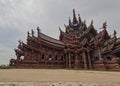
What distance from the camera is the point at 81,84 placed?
10.2m

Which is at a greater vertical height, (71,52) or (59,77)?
(71,52)

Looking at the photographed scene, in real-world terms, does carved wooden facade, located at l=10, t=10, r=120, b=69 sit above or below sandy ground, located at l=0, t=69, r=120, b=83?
above

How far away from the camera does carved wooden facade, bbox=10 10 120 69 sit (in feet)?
95.2

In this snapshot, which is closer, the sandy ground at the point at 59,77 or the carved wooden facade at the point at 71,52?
the sandy ground at the point at 59,77

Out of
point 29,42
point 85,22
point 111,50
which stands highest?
point 85,22

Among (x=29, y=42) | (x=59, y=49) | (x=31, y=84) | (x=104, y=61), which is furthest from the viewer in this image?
(x=29, y=42)

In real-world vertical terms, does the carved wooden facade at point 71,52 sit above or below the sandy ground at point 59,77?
above

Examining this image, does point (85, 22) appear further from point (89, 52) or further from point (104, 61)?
point (104, 61)

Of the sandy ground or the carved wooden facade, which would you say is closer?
the sandy ground

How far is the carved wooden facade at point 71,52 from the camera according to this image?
29.0 metres

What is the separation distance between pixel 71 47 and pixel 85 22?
34.6 ft

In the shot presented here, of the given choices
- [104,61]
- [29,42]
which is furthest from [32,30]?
[104,61]

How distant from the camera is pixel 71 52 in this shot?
98.6 ft

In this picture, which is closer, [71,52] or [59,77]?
[59,77]
